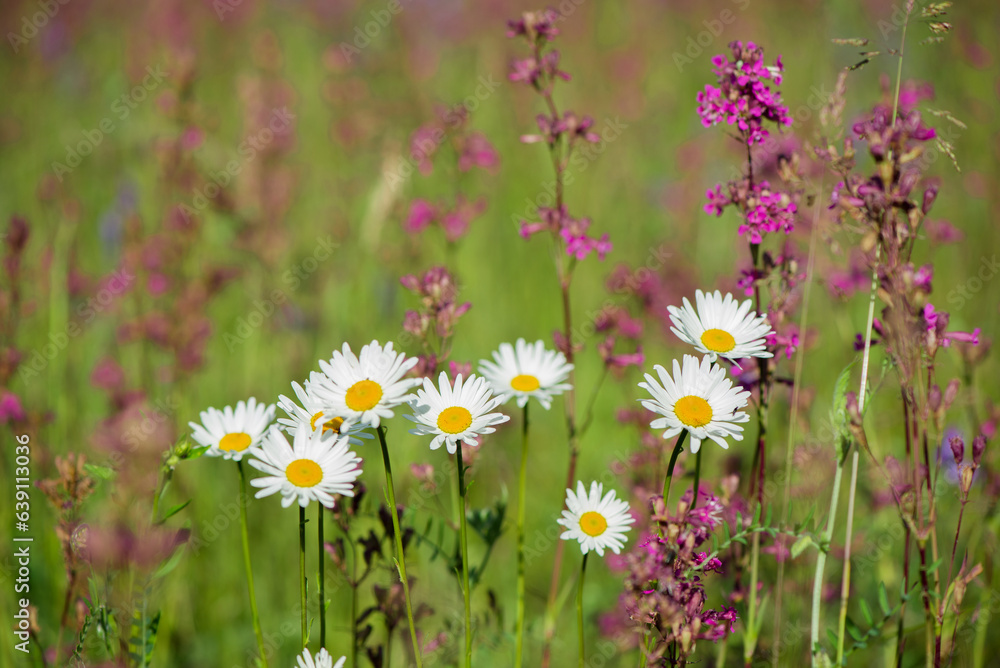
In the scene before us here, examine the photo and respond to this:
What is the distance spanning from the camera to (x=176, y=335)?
3107mm

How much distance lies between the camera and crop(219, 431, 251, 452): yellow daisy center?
5.21 ft

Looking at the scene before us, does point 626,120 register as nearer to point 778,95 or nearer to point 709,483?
point 709,483

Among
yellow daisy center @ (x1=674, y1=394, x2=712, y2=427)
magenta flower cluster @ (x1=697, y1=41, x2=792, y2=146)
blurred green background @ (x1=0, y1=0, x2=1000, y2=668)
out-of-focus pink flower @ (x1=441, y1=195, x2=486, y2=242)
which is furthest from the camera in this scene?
blurred green background @ (x1=0, y1=0, x2=1000, y2=668)

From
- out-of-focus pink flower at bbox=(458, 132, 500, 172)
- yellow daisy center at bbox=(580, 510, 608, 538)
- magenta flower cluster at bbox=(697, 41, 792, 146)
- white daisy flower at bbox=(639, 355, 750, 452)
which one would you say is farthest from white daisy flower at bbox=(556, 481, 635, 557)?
out-of-focus pink flower at bbox=(458, 132, 500, 172)

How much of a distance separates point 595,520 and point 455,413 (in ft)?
1.30

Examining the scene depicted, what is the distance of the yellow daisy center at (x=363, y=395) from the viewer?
135cm

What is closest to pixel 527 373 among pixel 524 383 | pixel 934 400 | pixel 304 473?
pixel 524 383

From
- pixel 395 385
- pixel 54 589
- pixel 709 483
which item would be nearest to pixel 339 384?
pixel 395 385

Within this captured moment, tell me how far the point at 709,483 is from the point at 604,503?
1.22 meters

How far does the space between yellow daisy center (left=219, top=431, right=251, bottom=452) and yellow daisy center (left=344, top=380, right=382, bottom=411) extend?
366 mm

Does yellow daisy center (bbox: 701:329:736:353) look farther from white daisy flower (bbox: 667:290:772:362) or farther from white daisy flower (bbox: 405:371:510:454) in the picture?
white daisy flower (bbox: 405:371:510:454)

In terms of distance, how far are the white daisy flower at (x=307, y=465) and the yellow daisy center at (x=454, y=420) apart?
0.19 m

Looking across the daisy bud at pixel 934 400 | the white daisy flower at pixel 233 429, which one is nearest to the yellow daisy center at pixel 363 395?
the white daisy flower at pixel 233 429

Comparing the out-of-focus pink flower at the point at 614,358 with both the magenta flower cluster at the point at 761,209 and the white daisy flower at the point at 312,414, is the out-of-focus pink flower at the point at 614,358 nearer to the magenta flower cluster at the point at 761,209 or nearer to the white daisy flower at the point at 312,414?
the magenta flower cluster at the point at 761,209
